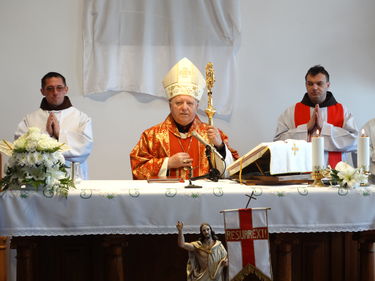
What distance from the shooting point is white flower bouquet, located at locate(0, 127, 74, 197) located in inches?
134

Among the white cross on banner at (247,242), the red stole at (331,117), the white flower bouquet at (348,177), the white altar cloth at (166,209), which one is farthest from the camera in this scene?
the red stole at (331,117)

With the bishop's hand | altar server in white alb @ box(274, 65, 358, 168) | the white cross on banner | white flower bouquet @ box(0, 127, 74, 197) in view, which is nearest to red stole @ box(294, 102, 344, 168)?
altar server in white alb @ box(274, 65, 358, 168)

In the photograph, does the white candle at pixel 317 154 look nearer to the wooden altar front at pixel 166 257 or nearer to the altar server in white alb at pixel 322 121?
the wooden altar front at pixel 166 257

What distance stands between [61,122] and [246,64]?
91.0 inches

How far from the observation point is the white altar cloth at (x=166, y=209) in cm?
339

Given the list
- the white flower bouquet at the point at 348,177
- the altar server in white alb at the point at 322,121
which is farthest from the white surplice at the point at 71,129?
the white flower bouquet at the point at 348,177

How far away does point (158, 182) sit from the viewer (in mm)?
4113

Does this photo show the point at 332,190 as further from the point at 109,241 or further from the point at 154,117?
the point at 154,117

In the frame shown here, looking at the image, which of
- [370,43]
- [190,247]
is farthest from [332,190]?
[370,43]

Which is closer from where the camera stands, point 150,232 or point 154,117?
point 150,232

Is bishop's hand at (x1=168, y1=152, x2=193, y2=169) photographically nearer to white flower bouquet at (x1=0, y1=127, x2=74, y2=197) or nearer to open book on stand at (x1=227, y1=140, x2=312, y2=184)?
open book on stand at (x1=227, y1=140, x2=312, y2=184)

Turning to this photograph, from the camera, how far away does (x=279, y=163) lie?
378cm

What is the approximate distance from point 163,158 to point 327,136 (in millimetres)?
1975

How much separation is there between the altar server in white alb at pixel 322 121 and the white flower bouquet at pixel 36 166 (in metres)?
3.11
